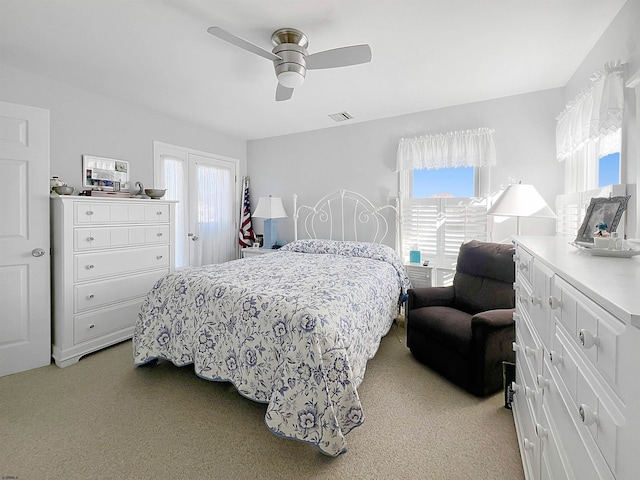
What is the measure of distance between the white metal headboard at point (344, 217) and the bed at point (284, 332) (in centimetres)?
110

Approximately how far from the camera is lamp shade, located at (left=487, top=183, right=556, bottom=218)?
102 inches

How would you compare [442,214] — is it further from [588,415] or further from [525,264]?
[588,415]

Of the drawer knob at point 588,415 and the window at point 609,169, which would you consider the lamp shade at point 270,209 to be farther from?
the drawer knob at point 588,415

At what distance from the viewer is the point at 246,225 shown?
493cm

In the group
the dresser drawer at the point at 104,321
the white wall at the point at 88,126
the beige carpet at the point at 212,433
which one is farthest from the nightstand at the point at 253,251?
the beige carpet at the point at 212,433

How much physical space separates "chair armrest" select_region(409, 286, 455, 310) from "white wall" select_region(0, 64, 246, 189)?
10.8 feet

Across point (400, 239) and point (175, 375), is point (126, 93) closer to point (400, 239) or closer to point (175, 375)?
point (175, 375)

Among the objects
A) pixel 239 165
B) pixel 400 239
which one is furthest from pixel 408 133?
pixel 239 165

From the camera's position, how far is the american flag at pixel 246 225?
4.91 m

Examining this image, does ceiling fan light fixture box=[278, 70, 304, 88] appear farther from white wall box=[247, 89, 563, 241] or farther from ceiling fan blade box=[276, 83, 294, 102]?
white wall box=[247, 89, 563, 241]

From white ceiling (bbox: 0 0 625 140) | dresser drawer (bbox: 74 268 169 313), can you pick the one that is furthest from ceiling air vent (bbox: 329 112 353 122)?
dresser drawer (bbox: 74 268 169 313)

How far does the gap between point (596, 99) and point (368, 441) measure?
2.52m

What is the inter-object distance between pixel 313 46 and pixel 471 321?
2.32 m

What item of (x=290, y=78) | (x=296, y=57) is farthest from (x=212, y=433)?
(x=296, y=57)
